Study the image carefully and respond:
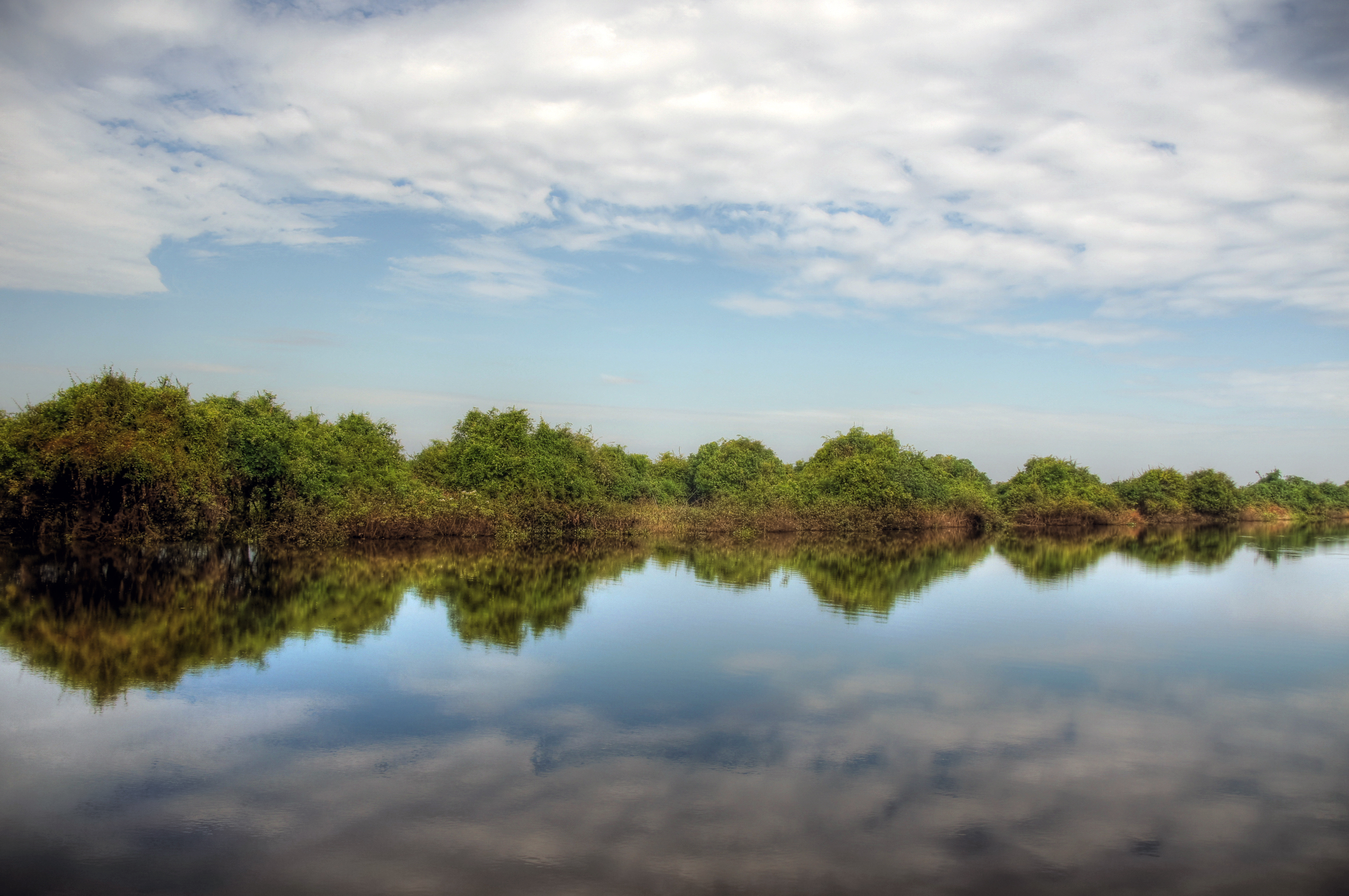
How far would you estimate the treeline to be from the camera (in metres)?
23.4

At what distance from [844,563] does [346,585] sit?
43.2ft

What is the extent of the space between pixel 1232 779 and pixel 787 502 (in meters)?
30.4

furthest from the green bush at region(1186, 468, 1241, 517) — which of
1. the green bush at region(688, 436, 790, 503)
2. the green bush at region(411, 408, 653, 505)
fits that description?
the green bush at region(411, 408, 653, 505)

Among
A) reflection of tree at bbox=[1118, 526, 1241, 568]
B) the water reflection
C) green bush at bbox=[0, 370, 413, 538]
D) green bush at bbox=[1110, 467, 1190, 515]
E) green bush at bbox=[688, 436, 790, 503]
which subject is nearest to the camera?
the water reflection

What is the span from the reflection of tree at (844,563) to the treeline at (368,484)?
433cm

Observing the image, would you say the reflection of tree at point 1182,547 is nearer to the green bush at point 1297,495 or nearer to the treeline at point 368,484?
the treeline at point 368,484

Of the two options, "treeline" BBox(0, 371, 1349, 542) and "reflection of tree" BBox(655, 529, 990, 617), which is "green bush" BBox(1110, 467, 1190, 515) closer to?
"treeline" BBox(0, 371, 1349, 542)

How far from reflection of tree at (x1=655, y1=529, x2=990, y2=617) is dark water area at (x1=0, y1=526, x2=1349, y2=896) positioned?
5.63 ft

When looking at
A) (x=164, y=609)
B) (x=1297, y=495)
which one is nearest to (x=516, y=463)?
(x=164, y=609)

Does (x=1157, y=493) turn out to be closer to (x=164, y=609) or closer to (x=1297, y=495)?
(x=1297, y=495)

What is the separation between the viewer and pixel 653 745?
7.55 meters

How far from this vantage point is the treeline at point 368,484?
2341 cm

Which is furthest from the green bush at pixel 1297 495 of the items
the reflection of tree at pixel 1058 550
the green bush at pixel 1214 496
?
the reflection of tree at pixel 1058 550

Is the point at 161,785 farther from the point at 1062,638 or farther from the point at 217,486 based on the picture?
the point at 217,486
